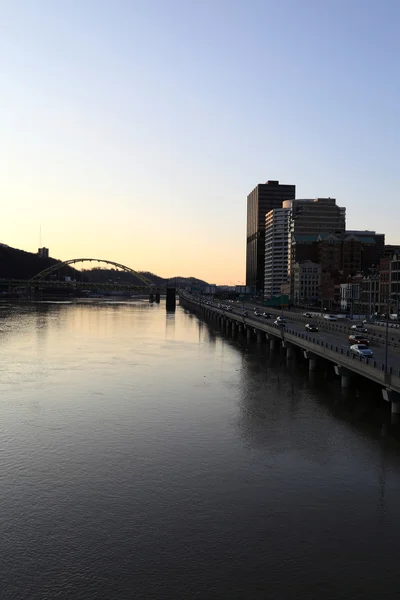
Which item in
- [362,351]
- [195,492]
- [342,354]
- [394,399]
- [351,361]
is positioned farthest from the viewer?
[362,351]

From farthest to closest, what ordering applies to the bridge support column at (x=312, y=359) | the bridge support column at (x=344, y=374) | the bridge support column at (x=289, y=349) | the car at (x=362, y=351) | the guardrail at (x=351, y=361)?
1. the bridge support column at (x=289, y=349)
2. the bridge support column at (x=312, y=359)
3. the bridge support column at (x=344, y=374)
4. the car at (x=362, y=351)
5. the guardrail at (x=351, y=361)

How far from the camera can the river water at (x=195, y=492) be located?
21.4 metres

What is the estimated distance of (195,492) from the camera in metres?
29.4

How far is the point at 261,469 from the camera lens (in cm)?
3319

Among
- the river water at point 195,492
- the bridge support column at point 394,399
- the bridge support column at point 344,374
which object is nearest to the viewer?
the river water at point 195,492

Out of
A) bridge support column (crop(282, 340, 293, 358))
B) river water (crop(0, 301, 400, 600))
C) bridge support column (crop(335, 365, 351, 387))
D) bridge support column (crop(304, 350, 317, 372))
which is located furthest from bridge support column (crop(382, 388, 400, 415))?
bridge support column (crop(282, 340, 293, 358))

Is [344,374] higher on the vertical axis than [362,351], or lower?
lower

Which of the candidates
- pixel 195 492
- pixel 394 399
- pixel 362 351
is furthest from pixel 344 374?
pixel 195 492

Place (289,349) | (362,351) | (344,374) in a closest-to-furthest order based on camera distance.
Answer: (362,351) < (344,374) < (289,349)

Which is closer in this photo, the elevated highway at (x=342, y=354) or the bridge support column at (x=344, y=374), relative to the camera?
the elevated highway at (x=342, y=354)

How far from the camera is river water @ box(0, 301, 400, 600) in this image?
21.4 metres

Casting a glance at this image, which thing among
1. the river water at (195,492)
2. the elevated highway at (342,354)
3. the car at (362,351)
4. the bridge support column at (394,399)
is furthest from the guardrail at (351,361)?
the river water at (195,492)

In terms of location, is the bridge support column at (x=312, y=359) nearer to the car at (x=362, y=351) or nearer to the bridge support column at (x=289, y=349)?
the car at (x=362, y=351)

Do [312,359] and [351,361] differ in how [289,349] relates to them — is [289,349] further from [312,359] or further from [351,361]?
[351,361]
